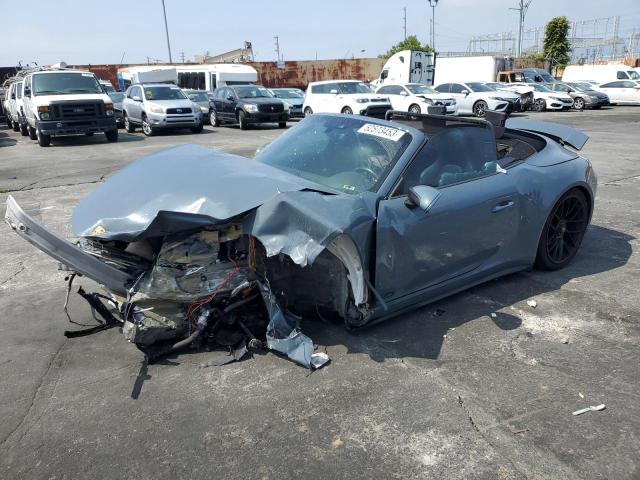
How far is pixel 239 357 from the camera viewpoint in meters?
3.38

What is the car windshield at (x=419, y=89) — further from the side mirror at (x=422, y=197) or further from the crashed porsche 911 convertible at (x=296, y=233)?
the side mirror at (x=422, y=197)

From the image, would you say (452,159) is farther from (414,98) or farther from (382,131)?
(414,98)

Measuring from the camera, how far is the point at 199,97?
78.1 feet

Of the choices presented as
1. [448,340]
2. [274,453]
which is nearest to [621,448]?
[448,340]

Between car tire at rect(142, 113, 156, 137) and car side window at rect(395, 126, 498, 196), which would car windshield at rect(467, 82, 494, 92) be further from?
car side window at rect(395, 126, 498, 196)

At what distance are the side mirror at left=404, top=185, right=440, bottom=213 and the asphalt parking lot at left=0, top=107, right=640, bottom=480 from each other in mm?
924

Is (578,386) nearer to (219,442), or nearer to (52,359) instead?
(219,442)

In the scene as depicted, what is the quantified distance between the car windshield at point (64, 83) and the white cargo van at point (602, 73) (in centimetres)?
2968

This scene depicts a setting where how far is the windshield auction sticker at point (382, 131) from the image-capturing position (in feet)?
12.8

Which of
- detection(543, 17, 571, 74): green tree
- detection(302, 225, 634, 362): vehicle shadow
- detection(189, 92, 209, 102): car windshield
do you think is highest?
detection(543, 17, 571, 74): green tree

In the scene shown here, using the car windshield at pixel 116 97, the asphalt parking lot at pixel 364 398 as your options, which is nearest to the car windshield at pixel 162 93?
the car windshield at pixel 116 97

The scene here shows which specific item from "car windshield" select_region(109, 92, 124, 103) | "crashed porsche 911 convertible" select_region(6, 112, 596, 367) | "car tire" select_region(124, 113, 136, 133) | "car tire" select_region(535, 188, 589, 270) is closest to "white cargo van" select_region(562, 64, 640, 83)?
"car tire" select_region(124, 113, 136, 133)

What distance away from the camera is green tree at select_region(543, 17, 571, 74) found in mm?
44969

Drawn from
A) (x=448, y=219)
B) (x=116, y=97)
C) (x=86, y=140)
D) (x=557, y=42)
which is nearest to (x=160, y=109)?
(x=86, y=140)
